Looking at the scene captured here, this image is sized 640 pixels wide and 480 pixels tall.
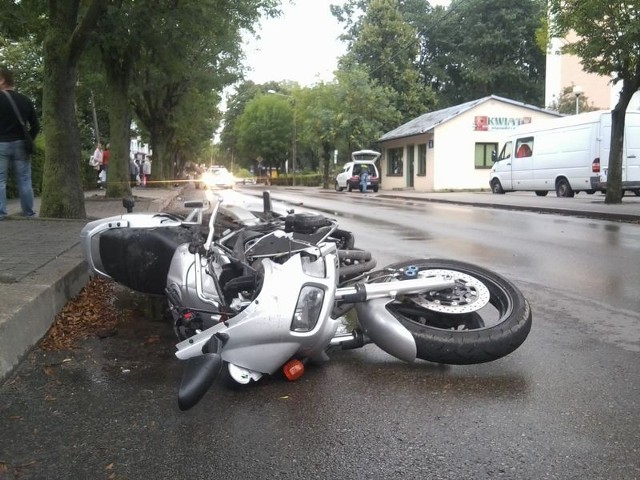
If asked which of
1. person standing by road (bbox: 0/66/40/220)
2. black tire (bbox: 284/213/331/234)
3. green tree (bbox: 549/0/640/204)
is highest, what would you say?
green tree (bbox: 549/0/640/204)

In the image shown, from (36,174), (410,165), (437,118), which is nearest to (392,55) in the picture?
(410,165)

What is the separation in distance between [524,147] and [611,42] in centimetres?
779

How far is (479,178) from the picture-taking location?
33.7m

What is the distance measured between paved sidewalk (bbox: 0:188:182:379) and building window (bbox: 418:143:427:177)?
1117 inches

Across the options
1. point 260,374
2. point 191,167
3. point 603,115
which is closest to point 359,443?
point 260,374

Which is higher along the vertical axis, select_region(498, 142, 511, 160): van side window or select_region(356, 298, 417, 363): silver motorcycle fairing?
select_region(498, 142, 511, 160): van side window

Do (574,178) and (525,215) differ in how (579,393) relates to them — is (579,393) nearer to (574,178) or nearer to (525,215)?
(525,215)

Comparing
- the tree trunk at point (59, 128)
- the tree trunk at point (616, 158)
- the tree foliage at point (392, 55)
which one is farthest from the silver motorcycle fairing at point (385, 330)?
the tree foliage at point (392, 55)

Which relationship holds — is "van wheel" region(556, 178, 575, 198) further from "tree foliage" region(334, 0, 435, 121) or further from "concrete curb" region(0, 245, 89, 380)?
"tree foliage" region(334, 0, 435, 121)

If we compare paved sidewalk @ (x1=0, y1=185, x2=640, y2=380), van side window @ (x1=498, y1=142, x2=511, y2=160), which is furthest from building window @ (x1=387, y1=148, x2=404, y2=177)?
paved sidewalk @ (x1=0, y1=185, x2=640, y2=380)

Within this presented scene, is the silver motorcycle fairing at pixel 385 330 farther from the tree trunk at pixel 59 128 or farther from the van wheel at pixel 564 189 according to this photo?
the van wheel at pixel 564 189

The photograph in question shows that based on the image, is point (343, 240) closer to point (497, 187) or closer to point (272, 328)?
point (272, 328)

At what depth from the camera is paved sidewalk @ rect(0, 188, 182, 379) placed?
3861 mm

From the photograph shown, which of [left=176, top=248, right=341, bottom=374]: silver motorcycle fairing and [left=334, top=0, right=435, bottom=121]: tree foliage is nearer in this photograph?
[left=176, top=248, right=341, bottom=374]: silver motorcycle fairing
